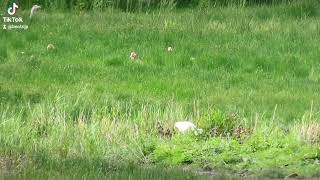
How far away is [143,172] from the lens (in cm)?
488

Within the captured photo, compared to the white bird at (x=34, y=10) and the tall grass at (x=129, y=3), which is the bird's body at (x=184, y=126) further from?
the tall grass at (x=129, y=3)

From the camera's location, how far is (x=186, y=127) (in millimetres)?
6473

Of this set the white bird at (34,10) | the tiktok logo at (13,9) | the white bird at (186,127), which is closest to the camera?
the white bird at (186,127)

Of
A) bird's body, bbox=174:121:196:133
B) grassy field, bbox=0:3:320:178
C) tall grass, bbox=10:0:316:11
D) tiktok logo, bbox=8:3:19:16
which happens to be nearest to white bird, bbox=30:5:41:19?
grassy field, bbox=0:3:320:178

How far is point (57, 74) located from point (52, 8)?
16.8ft

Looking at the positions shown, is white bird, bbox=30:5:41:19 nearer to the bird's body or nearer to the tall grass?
the tall grass

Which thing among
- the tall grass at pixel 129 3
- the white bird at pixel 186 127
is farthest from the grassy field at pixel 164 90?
the tall grass at pixel 129 3

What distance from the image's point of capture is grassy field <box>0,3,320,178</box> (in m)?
5.67

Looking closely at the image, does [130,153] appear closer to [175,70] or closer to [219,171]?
[219,171]

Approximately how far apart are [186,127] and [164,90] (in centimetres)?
264

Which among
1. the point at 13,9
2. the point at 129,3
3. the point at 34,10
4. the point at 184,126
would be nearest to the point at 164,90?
the point at 184,126

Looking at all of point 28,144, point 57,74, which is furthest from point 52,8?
point 28,144

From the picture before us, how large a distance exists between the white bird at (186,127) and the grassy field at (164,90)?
10 cm

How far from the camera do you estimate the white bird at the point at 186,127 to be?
21.0ft
